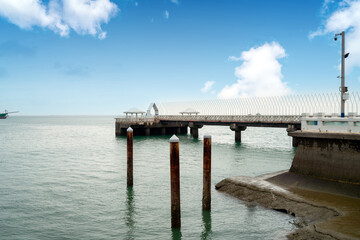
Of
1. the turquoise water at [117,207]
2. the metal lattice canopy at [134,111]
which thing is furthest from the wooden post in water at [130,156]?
the metal lattice canopy at [134,111]

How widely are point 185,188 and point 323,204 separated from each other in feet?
30.6

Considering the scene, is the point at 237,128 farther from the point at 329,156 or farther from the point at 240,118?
the point at 329,156

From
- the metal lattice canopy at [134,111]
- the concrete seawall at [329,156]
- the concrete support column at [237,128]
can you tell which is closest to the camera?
the concrete seawall at [329,156]

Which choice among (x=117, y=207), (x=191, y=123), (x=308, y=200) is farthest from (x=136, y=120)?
(x=308, y=200)

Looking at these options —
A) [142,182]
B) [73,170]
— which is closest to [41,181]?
[73,170]

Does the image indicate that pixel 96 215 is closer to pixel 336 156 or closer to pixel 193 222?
pixel 193 222

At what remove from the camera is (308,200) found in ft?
47.9

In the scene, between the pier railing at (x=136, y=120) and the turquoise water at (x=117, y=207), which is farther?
the pier railing at (x=136, y=120)

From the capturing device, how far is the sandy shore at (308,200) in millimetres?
11281

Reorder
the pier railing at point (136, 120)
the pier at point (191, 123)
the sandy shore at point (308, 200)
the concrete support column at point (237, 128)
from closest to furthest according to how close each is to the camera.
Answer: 1. the sandy shore at point (308, 200)
2. the pier at point (191, 123)
3. the concrete support column at point (237, 128)
4. the pier railing at point (136, 120)

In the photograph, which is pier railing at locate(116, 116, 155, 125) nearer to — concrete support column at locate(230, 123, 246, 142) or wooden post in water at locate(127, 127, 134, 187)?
concrete support column at locate(230, 123, 246, 142)

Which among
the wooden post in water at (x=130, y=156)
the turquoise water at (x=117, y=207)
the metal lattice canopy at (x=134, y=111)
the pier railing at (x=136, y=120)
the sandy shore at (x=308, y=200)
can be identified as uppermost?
the metal lattice canopy at (x=134, y=111)

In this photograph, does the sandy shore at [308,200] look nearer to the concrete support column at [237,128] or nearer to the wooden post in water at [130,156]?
the wooden post in water at [130,156]

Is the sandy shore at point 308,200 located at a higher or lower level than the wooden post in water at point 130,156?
lower
